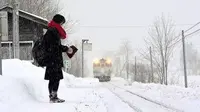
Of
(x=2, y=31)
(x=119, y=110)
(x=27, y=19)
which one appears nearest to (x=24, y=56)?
(x=27, y=19)

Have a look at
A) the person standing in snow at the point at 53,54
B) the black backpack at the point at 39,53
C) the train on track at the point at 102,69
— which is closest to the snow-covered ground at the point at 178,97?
the person standing in snow at the point at 53,54

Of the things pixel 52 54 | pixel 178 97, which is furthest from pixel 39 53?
pixel 178 97

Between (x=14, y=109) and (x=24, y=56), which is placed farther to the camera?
(x=24, y=56)

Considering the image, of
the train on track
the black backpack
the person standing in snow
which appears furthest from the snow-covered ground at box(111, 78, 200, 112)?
the train on track

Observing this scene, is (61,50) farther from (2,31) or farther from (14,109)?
(2,31)

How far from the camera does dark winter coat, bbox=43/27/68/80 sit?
28.3ft

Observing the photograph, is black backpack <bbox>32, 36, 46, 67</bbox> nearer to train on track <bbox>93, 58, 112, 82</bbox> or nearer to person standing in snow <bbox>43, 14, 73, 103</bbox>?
person standing in snow <bbox>43, 14, 73, 103</bbox>

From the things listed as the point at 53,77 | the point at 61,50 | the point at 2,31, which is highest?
the point at 2,31

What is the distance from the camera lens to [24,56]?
34344mm

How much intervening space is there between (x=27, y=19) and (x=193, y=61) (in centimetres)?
13690

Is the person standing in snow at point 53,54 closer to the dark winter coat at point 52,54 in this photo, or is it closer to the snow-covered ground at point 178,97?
the dark winter coat at point 52,54

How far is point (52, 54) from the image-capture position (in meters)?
8.67

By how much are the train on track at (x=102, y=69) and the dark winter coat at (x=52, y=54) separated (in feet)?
137

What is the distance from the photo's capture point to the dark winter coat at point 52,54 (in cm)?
863
